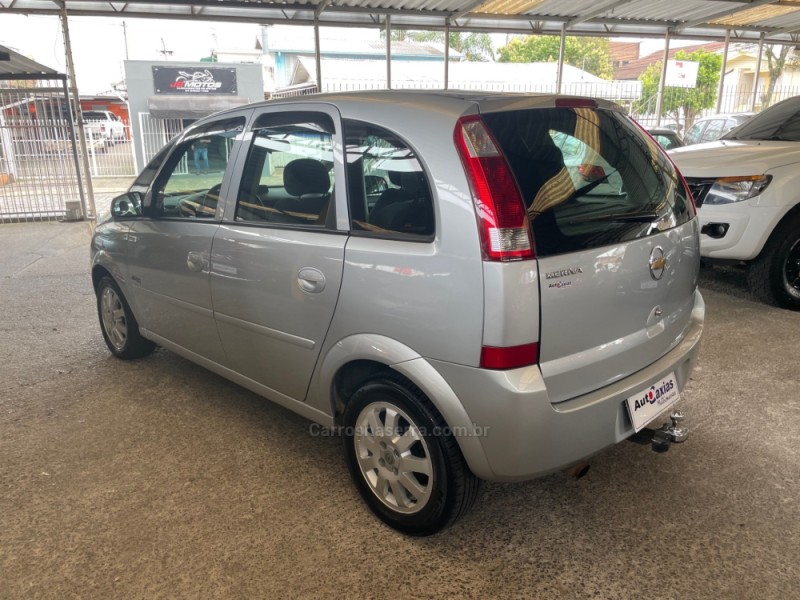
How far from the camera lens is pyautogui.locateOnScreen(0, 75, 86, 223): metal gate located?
10094 mm

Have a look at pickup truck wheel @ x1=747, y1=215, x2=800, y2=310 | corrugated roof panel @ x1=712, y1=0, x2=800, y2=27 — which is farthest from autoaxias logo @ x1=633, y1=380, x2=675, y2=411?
corrugated roof panel @ x1=712, y1=0, x2=800, y2=27

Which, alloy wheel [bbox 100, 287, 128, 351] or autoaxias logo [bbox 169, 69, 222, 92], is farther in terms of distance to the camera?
autoaxias logo [bbox 169, 69, 222, 92]

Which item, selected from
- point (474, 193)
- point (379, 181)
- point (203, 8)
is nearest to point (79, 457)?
point (379, 181)

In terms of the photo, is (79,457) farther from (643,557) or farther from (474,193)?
(643,557)

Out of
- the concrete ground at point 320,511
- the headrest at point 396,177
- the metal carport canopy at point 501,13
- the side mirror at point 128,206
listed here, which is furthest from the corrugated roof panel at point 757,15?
the headrest at point 396,177

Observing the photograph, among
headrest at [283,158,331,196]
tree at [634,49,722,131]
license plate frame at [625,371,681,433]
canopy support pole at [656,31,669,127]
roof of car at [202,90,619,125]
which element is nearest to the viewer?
roof of car at [202,90,619,125]

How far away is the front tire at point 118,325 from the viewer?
4094 millimetres

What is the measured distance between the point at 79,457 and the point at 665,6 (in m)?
11.5

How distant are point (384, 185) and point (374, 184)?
60 millimetres

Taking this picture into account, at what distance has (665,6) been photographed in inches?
422

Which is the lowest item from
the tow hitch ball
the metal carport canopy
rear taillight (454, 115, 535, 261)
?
the tow hitch ball

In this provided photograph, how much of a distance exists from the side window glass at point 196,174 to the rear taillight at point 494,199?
1.49m

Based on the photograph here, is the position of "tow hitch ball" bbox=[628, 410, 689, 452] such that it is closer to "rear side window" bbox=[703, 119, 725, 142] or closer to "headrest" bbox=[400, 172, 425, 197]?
"headrest" bbox=[400, 172, 425, 197]

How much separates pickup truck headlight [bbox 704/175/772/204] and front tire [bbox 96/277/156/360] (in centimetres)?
447
